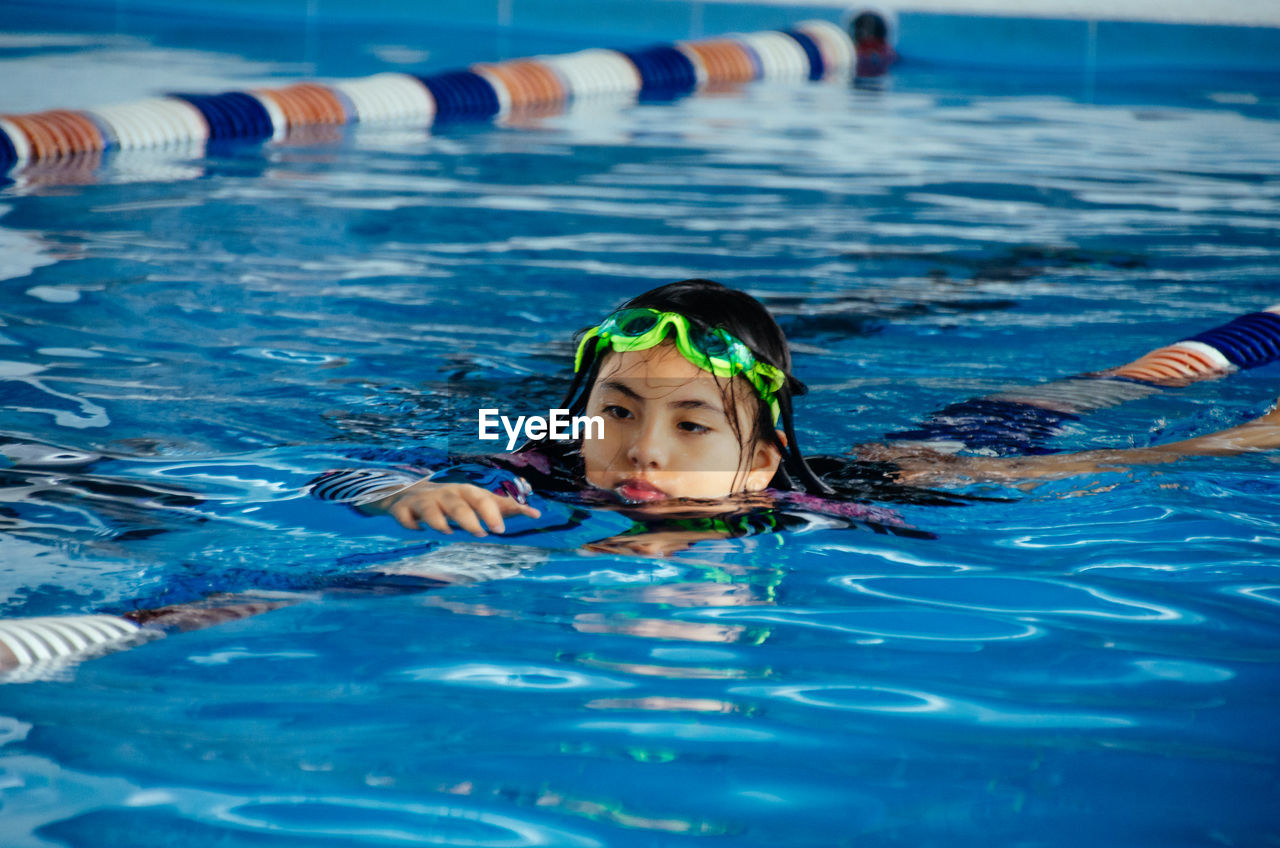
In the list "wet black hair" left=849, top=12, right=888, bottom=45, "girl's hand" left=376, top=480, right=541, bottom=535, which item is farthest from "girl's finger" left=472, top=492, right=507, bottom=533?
"wet black hair" left=849, top=12, right=888, bottom=45

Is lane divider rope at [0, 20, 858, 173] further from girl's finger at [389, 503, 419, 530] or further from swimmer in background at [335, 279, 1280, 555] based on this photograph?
girl's finger at [389, 503, 419, 530]

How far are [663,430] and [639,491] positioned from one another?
5.1 inches

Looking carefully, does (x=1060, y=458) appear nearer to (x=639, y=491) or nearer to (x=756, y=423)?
(x=756, y=423)

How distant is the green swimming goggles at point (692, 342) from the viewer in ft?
9.92

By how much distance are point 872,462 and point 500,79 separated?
26.6 feet

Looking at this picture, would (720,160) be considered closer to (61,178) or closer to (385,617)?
(61,178)

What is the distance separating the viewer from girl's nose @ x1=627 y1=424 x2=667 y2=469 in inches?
113

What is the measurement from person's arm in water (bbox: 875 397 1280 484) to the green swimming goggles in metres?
0.52

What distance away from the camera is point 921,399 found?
4.29 m

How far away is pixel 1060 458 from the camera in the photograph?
360cm

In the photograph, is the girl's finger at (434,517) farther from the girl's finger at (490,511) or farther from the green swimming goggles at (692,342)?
the green swimming goggles at (692,342)

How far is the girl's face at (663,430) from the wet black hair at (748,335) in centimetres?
6

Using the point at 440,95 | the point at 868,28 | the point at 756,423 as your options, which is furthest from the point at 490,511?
the point at 868,28

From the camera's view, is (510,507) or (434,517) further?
(510,507)
